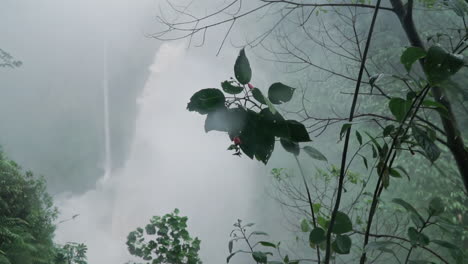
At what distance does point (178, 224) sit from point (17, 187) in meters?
0.78

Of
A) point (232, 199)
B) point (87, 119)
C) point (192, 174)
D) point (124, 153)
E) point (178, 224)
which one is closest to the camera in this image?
point (178, 224)

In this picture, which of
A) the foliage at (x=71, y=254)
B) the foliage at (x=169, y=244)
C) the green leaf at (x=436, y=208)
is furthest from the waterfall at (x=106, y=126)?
the green leaf at (x=436, y=208)

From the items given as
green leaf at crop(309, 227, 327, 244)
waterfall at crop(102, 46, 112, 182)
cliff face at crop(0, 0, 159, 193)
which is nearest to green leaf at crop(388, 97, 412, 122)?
green leaf at crop(309, 227, 327, 244)

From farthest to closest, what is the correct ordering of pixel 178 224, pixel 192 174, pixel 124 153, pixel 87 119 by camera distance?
1. pixel 192 174
2. pixel 124 153
3. pixel 87 119
4. pixel 178 224

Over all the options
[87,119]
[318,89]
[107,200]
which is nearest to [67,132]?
[87,119]

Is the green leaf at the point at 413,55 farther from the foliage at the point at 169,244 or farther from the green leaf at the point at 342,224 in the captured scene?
the foliage at the point at 169,244

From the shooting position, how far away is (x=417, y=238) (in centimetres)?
36

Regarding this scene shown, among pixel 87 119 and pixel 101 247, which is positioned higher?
pixel 87 119

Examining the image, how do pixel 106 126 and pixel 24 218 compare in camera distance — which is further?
pixel 106 126

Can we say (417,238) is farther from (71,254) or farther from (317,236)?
(71,254)

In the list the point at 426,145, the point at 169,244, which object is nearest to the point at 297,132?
the point at 426,145

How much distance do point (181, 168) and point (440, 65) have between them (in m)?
5.25

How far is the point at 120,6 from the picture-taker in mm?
5156

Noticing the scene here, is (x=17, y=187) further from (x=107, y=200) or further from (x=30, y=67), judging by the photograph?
(x=30, y=67)
